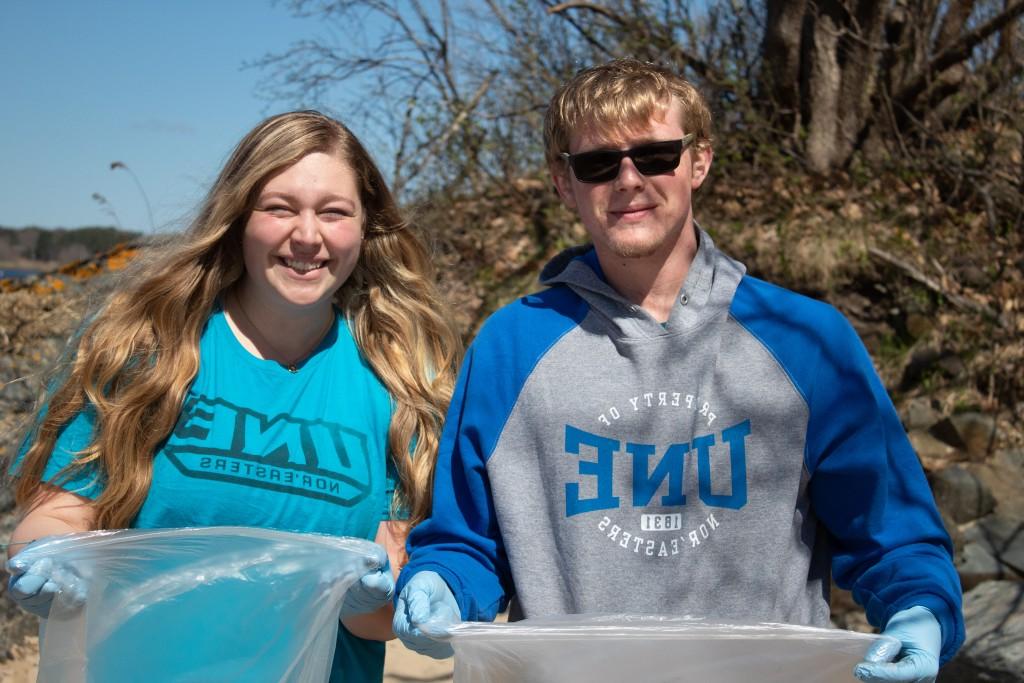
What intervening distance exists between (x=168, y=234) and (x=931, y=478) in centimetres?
435

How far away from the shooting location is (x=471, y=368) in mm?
2027

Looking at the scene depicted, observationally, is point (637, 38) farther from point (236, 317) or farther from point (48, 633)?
point (48, 633)

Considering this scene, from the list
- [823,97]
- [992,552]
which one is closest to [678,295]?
[992,552]

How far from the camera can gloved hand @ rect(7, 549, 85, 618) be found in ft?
6.16

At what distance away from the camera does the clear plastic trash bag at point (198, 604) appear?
6.24 ft

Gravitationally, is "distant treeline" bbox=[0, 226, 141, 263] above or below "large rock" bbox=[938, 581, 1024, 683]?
above

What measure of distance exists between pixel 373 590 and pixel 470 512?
0.81 feet

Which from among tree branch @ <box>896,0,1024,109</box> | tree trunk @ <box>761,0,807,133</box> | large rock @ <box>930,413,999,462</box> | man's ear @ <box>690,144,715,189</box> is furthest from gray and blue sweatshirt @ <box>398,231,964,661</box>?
tree trunk @ <box>761,0,807,133</box>

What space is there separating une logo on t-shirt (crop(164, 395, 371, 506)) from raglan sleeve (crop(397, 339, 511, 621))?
0.22 metres

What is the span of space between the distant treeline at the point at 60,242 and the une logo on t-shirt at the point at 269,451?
5.74 m

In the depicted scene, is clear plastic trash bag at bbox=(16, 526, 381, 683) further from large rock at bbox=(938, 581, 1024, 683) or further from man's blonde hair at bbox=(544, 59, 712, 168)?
large rock at bbox=(938, 581, 1024, 683)

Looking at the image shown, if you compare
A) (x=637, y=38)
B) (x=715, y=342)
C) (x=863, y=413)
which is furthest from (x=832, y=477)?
(x=637, y=38)

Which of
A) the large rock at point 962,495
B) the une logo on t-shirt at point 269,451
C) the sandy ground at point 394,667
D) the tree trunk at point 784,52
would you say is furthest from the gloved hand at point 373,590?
the tree trunk at point 784,52

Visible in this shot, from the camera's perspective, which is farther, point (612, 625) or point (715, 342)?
point (715, 342)
